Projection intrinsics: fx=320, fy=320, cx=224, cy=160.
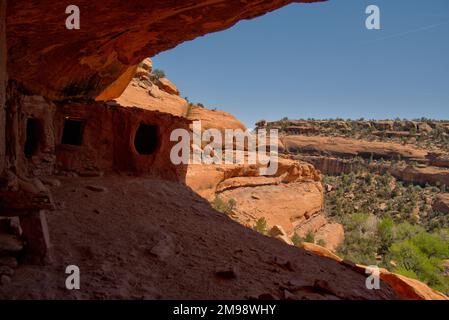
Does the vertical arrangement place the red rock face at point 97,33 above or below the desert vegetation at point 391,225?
above

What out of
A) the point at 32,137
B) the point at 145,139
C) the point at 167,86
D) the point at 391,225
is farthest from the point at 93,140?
the point at 391,225

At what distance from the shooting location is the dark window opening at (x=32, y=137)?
7387 millimetres

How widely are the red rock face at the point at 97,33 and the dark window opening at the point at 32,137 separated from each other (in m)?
0.79

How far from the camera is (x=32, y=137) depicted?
7.65 m

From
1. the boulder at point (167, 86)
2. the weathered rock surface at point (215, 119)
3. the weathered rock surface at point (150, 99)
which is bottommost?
the weathered rock surface at point (215, 119)

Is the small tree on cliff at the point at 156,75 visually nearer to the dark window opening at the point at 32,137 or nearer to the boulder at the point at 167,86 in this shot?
the boulder at the point at 167,86

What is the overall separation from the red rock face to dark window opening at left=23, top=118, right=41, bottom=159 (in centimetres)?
79

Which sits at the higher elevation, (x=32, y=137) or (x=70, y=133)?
(x=70, y=133)

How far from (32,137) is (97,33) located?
3273 millimetres

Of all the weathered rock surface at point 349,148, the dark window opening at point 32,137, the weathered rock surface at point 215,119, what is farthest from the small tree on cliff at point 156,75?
the weathered rock surface at point 349,148

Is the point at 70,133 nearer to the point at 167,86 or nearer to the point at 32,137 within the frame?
the point at 32,137

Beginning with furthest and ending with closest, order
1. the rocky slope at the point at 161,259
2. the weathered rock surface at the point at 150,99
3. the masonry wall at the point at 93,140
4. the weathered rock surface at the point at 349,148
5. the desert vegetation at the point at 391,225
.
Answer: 1. the weathered rock surface at the point at 349,148
2. the weathered rock surface at the point at 150,99
3. the desert vegetation at the point at 391,225
4. the masonry wall at the point at 93,140
5. the rocky slope at the point at 161,259
